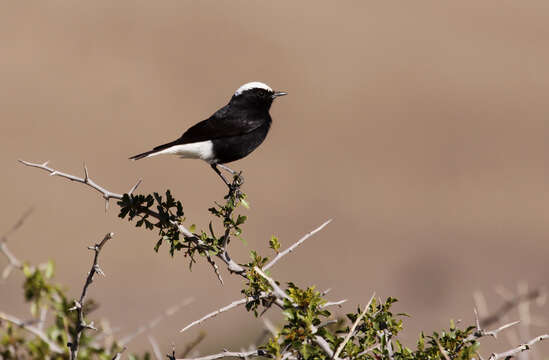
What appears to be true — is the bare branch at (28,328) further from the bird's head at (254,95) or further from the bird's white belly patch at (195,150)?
the bird's head at (254,95)

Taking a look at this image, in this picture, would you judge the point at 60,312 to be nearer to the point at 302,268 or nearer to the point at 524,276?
the point at 302,268

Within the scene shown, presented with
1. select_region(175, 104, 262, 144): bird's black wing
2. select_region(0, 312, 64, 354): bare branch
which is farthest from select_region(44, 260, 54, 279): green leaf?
select_region(175, 104, 262, 144): bird's black wing

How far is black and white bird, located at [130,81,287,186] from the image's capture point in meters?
6.70

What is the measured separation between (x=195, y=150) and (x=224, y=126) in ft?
1.59

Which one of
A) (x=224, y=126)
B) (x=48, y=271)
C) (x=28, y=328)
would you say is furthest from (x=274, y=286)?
(x=224, y=126)

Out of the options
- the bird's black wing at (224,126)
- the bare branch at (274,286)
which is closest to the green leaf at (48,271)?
the bare branch at (274,286)

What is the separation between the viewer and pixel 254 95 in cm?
783

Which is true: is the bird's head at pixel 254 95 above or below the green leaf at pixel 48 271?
above

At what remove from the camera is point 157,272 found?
17922mm

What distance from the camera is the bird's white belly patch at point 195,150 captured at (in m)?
6.51

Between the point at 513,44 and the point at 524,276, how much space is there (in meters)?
11.9

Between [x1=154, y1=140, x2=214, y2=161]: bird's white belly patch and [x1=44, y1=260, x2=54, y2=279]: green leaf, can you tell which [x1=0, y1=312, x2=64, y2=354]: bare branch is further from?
[x1=154, y1=140, x2=214, y2=161]: bird's white belly patch

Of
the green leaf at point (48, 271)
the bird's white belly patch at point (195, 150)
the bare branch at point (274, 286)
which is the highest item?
the bird's white belly patch at point (195, 150)

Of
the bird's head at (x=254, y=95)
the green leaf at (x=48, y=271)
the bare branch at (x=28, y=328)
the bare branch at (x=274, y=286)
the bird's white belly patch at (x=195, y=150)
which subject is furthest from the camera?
the bird's head at (x=254, y=95)
